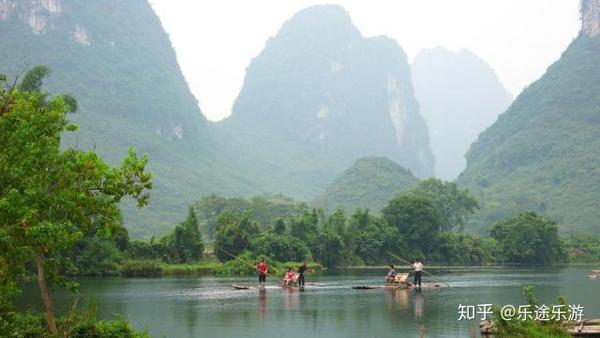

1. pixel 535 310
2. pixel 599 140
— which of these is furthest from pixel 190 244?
pixel 599 140

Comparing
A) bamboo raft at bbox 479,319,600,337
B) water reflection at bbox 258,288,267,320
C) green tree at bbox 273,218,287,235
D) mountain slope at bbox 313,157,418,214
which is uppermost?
mountain slope at bbox 313,157,418,214

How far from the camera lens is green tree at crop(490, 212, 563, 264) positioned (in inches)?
3346

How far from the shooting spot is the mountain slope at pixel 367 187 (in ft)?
472

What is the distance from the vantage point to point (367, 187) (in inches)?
5846

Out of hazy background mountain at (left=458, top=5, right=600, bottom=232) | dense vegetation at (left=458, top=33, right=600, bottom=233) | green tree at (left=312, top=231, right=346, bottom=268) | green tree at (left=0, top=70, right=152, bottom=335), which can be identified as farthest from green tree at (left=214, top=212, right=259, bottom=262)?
hazy background mountain at (left=458, top=5, right=600, bottom=232)

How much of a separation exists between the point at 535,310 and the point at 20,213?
1273cm

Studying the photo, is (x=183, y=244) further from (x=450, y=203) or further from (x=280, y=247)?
(x=450, y=203)

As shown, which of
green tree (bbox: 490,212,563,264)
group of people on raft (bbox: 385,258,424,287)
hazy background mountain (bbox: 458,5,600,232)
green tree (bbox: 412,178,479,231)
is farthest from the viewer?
hazy background mountain (bbox: 458,5,600,232)

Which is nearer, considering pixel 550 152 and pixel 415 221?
pixel 415 221

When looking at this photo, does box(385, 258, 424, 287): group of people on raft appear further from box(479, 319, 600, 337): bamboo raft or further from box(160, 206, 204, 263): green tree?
box(160, 206, 204, 263): green tree

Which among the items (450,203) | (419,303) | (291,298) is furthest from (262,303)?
(450,203)

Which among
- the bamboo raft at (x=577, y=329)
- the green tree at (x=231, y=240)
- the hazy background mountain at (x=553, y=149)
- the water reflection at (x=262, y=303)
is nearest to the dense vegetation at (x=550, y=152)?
the hazy background mountain at (x=553, y=149)

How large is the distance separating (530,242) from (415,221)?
13354 mm

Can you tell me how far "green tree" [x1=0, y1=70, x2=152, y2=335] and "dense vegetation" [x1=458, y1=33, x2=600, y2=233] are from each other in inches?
3968
